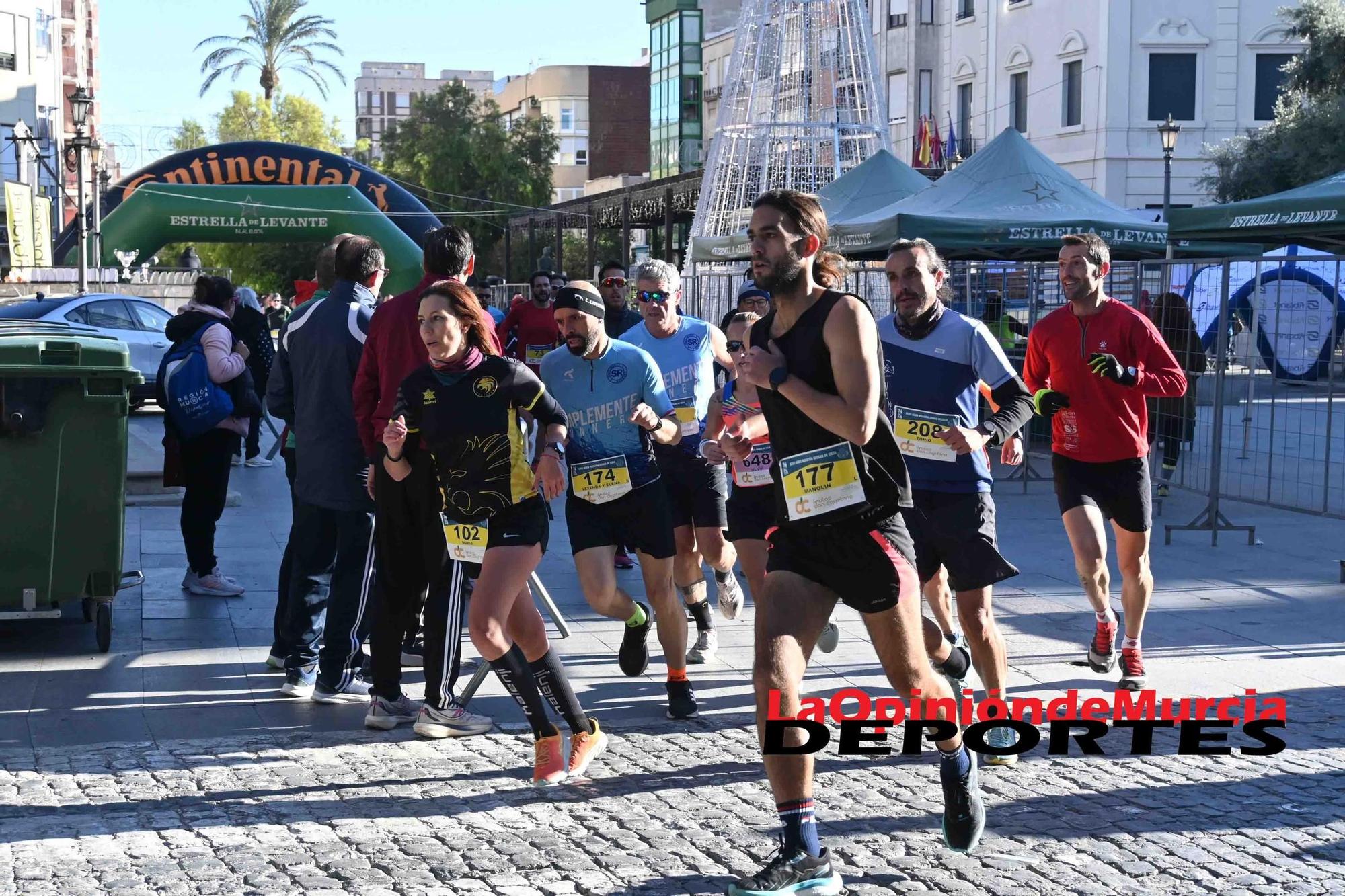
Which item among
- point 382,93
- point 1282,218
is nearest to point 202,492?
point 1282,218

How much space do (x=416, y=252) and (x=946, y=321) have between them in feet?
75.1

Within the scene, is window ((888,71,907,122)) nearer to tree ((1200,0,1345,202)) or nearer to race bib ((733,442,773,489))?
tree ((1200,0,1345,202))

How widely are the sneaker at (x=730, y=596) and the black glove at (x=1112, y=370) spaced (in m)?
2.08

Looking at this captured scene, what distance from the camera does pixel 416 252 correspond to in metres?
28.2

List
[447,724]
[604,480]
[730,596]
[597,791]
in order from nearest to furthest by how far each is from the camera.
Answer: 1. [597,791]
2. [447,724]
3. [604,480]
4. [730,596]

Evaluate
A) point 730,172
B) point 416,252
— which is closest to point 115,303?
point 416,252

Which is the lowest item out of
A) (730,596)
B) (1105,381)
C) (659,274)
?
(730,596)

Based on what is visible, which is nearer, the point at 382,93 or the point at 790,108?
the point at 790,108

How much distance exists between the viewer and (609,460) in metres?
6.75

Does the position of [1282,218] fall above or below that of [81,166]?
below

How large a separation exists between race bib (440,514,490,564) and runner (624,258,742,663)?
6.19ft

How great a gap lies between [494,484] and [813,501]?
61.0 inches

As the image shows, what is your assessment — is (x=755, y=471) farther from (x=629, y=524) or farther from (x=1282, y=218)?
(x=1282, y=218)

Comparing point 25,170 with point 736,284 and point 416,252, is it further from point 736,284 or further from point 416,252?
point 736,284
